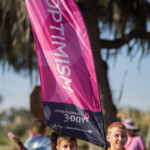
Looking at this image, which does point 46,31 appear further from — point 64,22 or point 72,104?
point 72,104

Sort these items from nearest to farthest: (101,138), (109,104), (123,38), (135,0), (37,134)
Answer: (101,138)
(37,134)
(109,104)
(123,38)
(135,0)

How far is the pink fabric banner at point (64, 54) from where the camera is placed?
10.3ft

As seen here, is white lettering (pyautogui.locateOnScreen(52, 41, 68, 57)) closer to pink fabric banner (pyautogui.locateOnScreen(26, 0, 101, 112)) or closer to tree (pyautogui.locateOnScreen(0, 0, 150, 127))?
pink fabric banner (pyautogui.locateOnScreen(26, 0, 101, 112))

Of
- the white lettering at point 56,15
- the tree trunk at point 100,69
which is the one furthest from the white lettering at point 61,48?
the tree trunk at point 100,69

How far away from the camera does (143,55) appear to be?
7.10 meters

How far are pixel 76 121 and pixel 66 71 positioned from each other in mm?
488

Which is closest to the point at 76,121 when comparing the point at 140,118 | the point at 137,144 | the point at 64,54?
the point at 64,54

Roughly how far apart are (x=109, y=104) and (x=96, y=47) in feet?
3.52

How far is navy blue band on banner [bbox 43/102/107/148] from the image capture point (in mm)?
3045

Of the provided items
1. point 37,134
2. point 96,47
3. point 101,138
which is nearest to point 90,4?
point 96,47

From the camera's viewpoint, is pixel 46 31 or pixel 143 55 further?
pixel 143 55

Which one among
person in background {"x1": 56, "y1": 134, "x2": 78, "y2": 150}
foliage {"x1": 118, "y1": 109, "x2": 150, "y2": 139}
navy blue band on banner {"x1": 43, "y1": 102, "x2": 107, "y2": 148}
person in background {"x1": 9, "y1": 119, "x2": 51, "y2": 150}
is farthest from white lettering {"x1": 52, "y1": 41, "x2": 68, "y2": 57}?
foliage {"x1": 118, "y1": 109, "x2": 150, "y2": 139}

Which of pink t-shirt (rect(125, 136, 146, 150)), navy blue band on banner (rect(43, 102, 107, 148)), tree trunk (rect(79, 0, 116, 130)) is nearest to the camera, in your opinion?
navy blue band on banner (rect(43, 102, 107, 148))

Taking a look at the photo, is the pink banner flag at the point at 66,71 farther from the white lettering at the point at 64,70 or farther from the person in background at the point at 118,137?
the person in background at the point at 118,137
